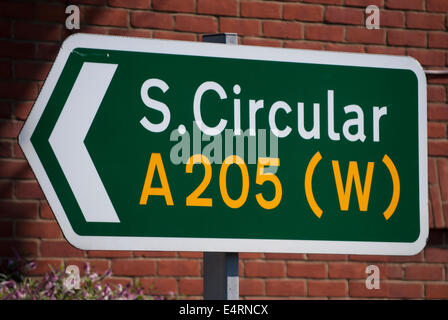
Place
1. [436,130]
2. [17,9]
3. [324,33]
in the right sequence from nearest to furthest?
[17,9] < [324,33] < [436,130]

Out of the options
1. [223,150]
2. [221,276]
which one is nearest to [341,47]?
[223,150]

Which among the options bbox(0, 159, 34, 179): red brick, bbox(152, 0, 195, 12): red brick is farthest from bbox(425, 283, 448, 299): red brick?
bbox(0, 159, 34, 179): red brick

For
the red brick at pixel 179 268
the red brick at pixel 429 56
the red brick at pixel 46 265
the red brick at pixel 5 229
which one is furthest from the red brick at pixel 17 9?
the red brick at pixel 429 56

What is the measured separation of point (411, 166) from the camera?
6.77 feet

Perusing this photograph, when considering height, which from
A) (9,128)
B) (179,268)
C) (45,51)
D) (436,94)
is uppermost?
(45,51)

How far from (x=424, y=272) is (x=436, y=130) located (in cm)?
88

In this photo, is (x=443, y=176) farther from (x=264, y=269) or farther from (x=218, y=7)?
(x=218, y=7)

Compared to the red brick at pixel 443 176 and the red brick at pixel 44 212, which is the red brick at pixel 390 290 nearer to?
the red brick at pixel 443 176

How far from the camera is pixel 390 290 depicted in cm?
477

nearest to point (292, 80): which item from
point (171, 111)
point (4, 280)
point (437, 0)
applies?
point (171, 111)

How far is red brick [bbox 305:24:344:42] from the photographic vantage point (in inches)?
188

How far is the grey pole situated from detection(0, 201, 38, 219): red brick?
2600mm

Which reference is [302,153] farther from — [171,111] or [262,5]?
[262,5]
